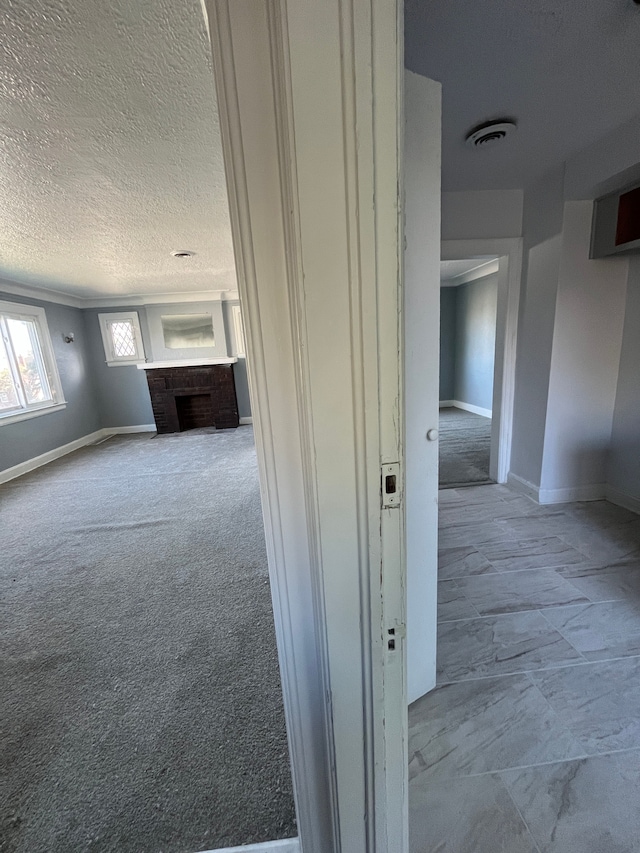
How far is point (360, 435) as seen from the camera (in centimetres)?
54

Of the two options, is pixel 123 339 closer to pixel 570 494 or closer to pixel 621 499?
pixel 570 494

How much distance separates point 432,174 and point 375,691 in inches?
50.0

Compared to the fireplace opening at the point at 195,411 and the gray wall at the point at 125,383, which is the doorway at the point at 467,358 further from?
the fireplace opening at the point at 195,411

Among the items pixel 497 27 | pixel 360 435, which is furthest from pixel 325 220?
pixel 497 27

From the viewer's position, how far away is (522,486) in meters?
2.91

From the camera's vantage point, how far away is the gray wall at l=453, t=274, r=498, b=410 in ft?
Result: 19.2

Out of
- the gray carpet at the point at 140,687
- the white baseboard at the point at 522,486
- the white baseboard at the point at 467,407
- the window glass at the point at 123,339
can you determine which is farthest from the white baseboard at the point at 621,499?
the window glass at the point at 123,339

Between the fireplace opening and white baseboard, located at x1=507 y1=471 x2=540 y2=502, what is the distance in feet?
16.4

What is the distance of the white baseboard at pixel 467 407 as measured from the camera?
20.2 ft

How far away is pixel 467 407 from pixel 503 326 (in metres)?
4.08

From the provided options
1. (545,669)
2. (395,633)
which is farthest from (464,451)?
(395,633)

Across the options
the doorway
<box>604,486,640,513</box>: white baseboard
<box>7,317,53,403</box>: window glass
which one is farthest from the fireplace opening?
<box>604,486,640,513</box>: white baseboard

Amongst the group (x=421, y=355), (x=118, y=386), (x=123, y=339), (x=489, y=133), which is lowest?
(x=118, y=386)

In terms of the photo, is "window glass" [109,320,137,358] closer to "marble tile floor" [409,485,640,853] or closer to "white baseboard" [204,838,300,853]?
"marble tile floor" [409,485,640,853]
